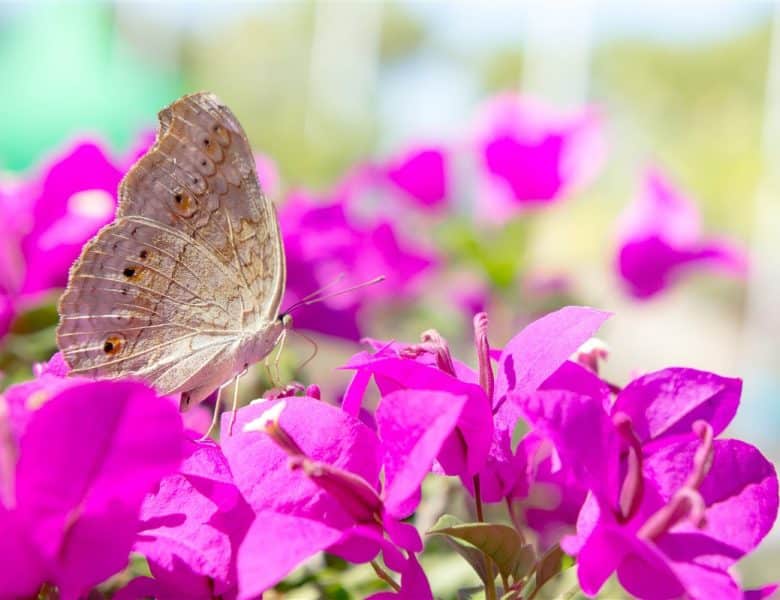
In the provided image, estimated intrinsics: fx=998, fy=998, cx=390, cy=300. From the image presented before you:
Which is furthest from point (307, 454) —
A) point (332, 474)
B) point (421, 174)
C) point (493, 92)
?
point (493, 92)

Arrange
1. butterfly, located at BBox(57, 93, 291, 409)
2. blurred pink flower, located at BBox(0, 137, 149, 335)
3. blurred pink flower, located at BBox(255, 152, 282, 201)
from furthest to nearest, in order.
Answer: blurred pink flower, located at BBox(255, 152, 282, 201) → blurred pink flower, located at BBox(0, 137, 149, 335) → butterfly, located at BBox(57, 93, 291, 409)

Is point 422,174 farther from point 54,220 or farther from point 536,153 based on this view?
point 54,220

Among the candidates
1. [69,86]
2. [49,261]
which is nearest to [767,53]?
[69,86]

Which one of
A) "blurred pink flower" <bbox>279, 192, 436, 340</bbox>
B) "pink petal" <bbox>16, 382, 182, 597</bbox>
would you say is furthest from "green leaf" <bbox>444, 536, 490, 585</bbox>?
"blurred pink flower" <bbox>279, 192, 436, 340</bbox>

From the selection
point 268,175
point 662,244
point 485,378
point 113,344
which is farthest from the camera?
point 662,244

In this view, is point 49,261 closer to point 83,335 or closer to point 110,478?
point 83,335

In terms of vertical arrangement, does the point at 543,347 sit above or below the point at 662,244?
above

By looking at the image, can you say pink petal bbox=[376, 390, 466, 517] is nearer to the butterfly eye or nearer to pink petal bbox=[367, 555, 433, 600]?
pink petal bbox=[367, 555, 433, 600]
